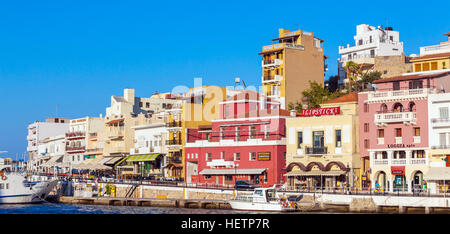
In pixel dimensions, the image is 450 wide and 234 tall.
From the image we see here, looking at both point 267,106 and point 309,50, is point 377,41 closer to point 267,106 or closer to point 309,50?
point 309,50

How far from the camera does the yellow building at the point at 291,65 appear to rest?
9044 centimetres

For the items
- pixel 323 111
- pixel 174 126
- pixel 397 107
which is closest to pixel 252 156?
pixel 323 111

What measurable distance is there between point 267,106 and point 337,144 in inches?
573

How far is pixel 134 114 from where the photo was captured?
10406cm

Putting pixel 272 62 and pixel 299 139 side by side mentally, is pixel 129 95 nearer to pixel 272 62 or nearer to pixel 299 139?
pixel 272 62

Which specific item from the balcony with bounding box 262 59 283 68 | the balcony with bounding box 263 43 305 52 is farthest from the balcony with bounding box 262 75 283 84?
the balcony with bounding box 263 43 305 52

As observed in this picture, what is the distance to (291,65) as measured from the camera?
9094cm

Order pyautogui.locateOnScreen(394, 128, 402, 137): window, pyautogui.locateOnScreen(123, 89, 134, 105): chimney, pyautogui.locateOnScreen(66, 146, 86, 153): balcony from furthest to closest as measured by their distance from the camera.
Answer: pyautogui.locateOnScreen(66, 146, 86, 153): balcony → pyautogui.locateOnScreen(123, 89, 134, 105): chimney → pyautogui.locateOnScreen(394, 128, 402, 137): window

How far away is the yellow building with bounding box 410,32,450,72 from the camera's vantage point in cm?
6725

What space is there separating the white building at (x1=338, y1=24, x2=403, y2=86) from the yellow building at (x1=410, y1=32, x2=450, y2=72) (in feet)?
99.4

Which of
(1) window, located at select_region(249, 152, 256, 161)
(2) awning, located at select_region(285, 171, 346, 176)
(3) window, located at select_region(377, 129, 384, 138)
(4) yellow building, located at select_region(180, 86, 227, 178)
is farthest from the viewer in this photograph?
(4) yellow building, located at select_region(180, 86, 227, 178)

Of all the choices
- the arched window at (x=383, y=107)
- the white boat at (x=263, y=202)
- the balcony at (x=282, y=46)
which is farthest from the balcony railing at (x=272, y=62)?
the white boat at (x=263, y=202)

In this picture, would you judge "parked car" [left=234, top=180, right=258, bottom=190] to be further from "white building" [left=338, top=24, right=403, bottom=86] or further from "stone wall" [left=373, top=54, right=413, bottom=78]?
"white building" [left=338, top=24, right=403, bottom=86]

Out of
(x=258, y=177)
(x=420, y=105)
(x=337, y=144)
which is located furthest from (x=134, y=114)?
(x=420, y=105)
